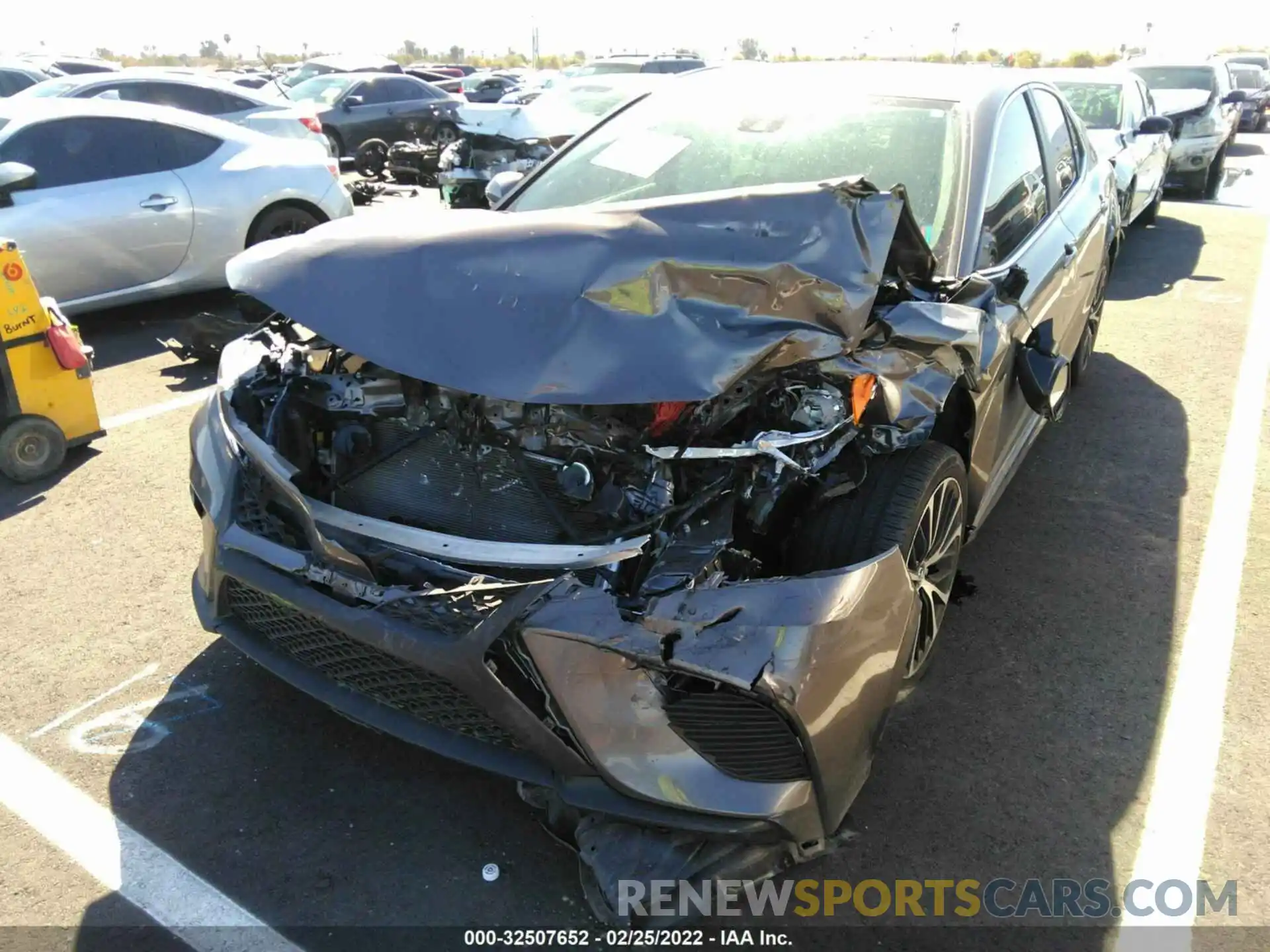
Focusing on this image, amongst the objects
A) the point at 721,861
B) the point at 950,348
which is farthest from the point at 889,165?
the point at 721,861

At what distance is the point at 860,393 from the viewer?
8.41 ft

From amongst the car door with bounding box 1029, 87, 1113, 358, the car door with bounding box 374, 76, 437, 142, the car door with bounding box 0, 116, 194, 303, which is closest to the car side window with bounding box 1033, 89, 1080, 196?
the car door with bounding box 1029, 87, 1113, 358

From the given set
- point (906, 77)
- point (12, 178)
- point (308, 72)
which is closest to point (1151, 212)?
point (906, 77)

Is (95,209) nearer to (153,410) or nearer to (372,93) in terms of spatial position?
(153,410)

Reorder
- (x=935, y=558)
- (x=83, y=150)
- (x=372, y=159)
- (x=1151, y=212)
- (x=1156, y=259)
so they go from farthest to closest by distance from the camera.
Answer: (x=372, y=159) < (x=1151, y=212) < (x=1156, y=259) < (x=83, y=150) < (x=935, y=558)

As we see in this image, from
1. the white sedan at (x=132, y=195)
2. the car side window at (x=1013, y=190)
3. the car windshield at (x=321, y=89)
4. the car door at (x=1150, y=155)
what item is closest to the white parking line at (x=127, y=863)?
the car side window at (x=1013, y=190)

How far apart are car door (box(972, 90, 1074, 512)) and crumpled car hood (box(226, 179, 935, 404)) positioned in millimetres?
675

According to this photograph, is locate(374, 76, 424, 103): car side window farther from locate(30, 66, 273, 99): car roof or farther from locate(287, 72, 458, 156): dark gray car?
locate(30, 66, 273, 99): car roof

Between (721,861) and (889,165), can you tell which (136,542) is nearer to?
(721,861)

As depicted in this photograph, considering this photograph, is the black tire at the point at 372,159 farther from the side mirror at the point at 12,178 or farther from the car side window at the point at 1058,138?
the car side window at the point at 1058,138

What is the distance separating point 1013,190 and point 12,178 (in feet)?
18.0

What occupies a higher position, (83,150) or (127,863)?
(83,150)

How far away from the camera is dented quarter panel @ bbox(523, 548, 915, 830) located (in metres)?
2.05

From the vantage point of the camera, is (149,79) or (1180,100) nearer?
(149,79)
